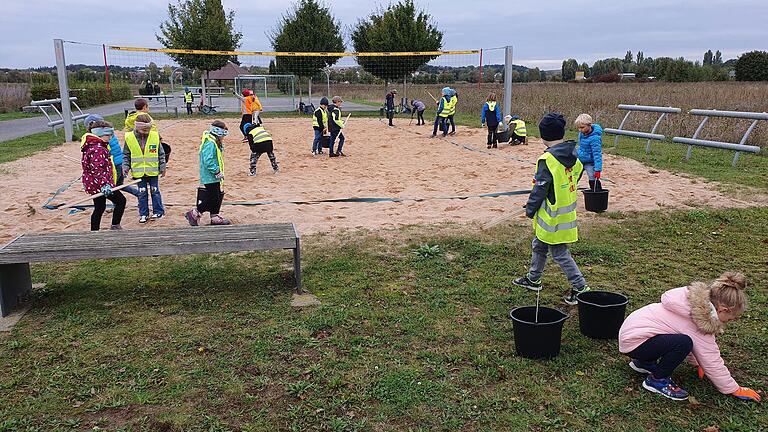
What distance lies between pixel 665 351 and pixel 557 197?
1.64 metres

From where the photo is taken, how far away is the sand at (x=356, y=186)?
8172 millimetres

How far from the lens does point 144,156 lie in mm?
7891

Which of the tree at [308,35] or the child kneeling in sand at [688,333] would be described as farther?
the tree at [308,35]

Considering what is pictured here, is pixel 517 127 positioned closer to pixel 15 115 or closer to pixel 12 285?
pixel 12 285

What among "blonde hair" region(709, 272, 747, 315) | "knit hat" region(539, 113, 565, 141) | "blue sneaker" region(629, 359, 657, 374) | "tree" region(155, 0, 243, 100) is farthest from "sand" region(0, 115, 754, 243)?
"tree" region(155, 0, 243, 100)

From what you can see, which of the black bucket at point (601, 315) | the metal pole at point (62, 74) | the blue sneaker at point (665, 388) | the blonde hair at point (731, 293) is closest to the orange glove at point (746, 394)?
the blue sneaker at point (665, 388)

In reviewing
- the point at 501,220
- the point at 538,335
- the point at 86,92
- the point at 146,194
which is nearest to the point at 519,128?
the point at 501,220

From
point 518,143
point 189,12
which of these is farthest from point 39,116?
point 518,143

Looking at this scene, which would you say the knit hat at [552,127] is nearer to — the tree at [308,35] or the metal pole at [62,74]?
the metal pole at [62,74]

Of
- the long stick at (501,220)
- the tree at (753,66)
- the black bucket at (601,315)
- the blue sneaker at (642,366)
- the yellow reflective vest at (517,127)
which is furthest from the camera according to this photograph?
the tree at (753,66)

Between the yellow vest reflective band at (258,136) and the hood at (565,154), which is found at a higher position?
the hood at (565,154)

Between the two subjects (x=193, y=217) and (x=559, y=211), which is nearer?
(x=559, y=211)

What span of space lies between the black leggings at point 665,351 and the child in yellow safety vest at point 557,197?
1.22 m

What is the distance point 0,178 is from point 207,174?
596 cm
